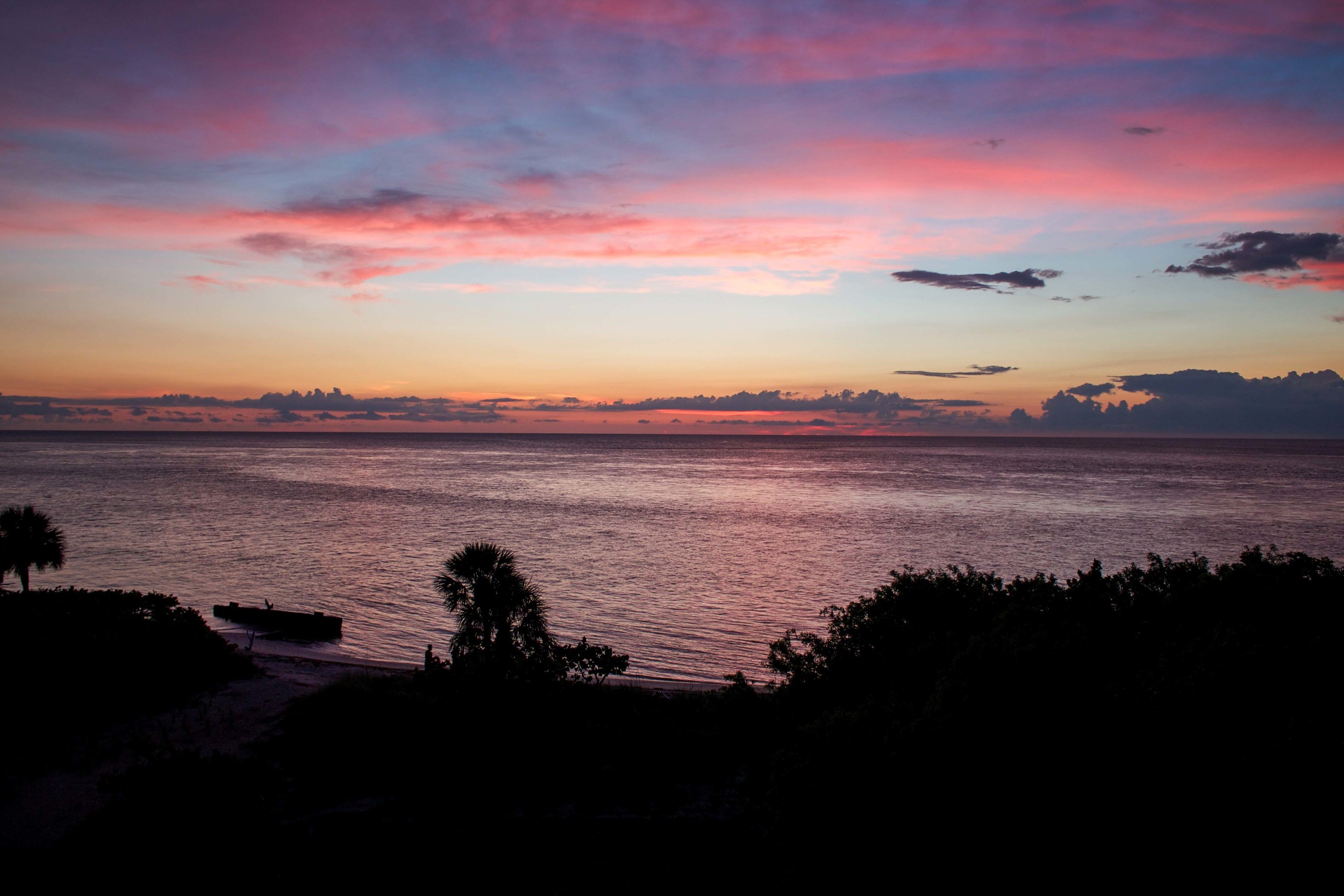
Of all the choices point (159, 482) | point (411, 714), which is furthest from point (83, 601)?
point (159, 482)

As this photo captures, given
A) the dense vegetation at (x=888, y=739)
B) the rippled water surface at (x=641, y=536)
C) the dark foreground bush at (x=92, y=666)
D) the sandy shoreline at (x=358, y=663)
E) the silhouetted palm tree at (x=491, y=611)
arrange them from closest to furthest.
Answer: the dense vegetation at (x=888, y=739) → the dark foreground bush at (x=92, y=666) → the silhouetted palm tree at (x=491, y=611) → the sandy shoreline at (x=358, y=663) → the rippled water surface at (x=641, y=536)

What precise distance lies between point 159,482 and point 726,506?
90805 mm

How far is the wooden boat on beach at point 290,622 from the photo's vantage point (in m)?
37.2

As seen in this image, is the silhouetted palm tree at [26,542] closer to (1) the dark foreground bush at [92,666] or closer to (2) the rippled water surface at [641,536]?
(1) the dark foreground bush at [92,666]

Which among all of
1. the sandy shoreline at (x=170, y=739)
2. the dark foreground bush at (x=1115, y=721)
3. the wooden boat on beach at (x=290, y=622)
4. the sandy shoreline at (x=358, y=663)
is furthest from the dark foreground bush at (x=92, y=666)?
the dark foreground bush at (x=1115, y=721)

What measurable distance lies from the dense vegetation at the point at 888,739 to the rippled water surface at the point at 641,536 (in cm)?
1234

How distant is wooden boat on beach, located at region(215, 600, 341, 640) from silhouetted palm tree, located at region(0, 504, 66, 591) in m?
8.51

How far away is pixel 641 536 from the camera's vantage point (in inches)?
2699

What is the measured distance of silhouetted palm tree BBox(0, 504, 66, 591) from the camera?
3150 cm

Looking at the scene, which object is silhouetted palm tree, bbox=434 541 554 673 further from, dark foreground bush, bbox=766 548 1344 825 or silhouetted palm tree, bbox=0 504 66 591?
silhouetted palm tree, bbox=0 504 66 591

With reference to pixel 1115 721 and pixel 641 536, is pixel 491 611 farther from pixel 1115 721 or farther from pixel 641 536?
pixel 641 536

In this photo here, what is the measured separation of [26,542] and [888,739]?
3617 cm

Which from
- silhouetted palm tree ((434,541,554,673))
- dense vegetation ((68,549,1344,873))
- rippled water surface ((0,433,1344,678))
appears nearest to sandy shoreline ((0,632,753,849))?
dense vegetation ((68,549,1344,873))

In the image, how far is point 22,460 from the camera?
196750mm
